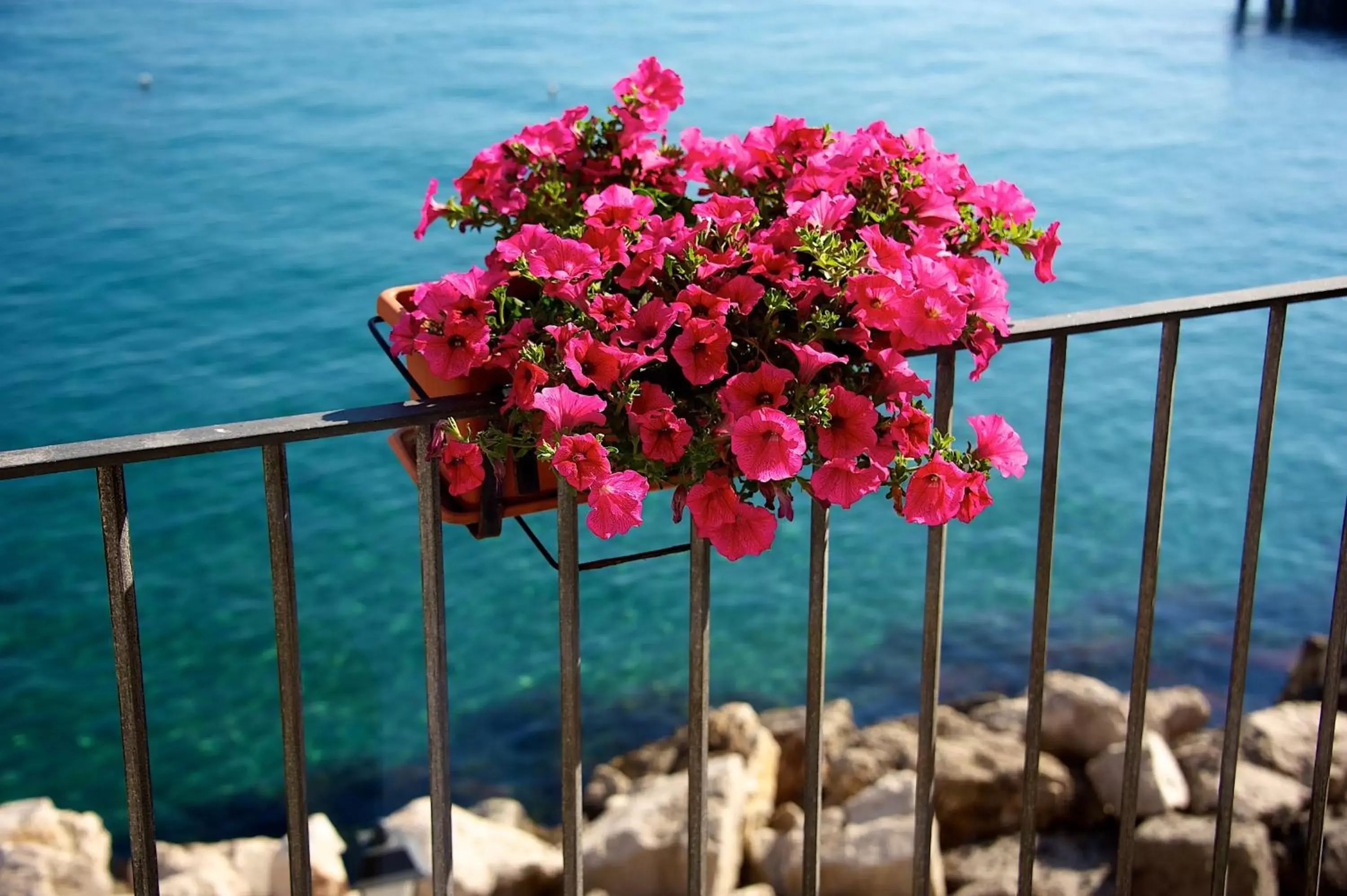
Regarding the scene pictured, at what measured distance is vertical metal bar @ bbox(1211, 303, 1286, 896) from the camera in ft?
4.82

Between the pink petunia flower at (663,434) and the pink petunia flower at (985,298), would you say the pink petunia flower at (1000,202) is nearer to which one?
the pink petunia flower at (985,298)

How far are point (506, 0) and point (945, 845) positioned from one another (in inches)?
485

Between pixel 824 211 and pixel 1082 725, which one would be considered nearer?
pixel 824 211

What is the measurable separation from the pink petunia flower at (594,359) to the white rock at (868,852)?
8.21 feet

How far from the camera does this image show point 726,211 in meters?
1.23

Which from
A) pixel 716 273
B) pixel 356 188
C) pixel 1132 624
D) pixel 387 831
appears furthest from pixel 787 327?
pixel 356 188

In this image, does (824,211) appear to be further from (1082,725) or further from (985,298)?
(1082,725)

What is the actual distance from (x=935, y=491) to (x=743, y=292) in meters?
0.22

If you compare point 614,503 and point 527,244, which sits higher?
point 527,244

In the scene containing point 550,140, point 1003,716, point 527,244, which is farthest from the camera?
point 1003,716

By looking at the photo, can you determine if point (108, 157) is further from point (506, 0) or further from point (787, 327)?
point (787, 327)

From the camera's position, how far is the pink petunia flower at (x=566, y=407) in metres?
1.08

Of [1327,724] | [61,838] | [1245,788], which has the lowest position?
[61,838]

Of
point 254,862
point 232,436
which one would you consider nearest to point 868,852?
point 254,862
